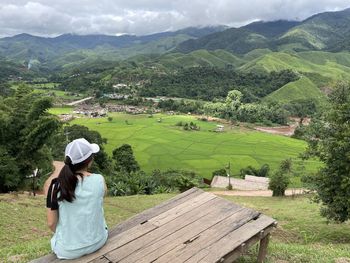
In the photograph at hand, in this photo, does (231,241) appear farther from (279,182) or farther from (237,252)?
(279,182)

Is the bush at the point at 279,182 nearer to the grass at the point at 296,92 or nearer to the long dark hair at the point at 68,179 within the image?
the long dark hair at the point at 68,179

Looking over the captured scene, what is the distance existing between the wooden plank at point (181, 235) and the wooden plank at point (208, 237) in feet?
0.26

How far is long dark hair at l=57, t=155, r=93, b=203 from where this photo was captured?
14.8 feet

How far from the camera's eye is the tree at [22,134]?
21000mm

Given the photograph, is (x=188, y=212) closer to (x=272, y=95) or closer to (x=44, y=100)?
(x=44, y=100)

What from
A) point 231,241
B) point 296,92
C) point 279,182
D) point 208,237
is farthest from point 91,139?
point 296,92

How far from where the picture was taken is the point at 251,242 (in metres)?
5.52

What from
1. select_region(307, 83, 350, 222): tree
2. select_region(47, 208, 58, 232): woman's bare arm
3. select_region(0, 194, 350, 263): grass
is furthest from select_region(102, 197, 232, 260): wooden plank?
select_region(307, 83, 350, 222): tree

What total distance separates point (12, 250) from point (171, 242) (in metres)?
4.61

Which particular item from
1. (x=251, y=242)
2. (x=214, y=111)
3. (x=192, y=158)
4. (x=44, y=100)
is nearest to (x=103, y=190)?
(x=251, y=242)

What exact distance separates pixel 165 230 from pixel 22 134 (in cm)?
1878

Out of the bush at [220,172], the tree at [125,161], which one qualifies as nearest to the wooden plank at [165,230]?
the tree at [125,161]

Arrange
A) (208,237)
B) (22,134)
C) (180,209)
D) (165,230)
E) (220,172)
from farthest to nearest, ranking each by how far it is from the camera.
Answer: (220,172), (22,134), (180,209), (165,230), (208,237)

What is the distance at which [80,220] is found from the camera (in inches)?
186
